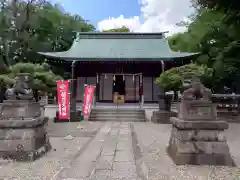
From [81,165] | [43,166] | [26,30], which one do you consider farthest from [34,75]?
[26,30]

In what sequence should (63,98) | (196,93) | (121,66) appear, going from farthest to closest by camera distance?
1. (121,66)
2. (63,98)
3. (196,93)

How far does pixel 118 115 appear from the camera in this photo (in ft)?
58.8

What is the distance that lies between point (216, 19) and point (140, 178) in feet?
53.2

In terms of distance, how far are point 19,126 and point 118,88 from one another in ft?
61.6

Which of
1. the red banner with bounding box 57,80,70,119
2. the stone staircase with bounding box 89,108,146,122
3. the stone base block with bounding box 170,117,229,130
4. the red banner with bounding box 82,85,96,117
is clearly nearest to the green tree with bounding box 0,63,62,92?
the red banner with bounding box 57,80,70,119

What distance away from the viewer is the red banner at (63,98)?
47.5 feet

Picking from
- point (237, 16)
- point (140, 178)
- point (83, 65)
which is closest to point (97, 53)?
point (83, 65)

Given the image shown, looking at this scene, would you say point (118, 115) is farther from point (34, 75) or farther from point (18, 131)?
point (18, 131)

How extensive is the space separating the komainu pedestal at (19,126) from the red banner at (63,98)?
7607 millimetres

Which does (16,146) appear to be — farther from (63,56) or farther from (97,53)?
(97,53)

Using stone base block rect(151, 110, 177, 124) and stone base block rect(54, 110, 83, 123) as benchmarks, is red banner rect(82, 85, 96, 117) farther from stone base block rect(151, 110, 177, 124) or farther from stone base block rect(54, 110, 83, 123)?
stone base block rect(151, 110, 177, 124)

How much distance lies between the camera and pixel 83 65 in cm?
2328

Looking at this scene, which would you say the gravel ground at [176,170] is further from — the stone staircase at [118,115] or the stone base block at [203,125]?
the stone staircase at [118,115]

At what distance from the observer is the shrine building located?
21.8 meters
